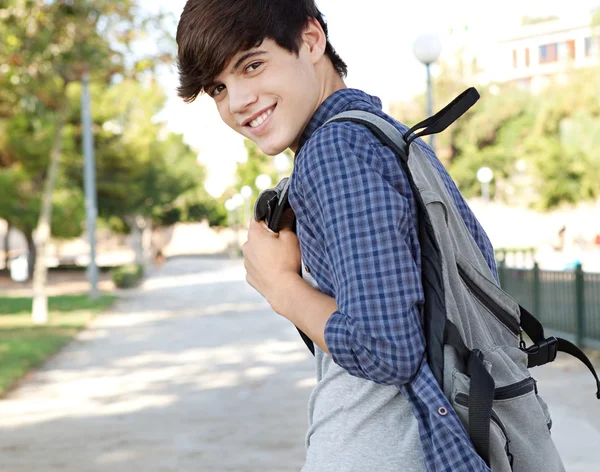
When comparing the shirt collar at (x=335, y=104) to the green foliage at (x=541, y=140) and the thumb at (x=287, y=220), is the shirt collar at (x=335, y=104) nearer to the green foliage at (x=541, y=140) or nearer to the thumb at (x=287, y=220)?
the thumb at (x=287, y=220)

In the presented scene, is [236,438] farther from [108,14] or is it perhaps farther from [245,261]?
[108,14]

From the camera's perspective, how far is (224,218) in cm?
6581

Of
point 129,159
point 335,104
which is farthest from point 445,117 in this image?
point 129,159

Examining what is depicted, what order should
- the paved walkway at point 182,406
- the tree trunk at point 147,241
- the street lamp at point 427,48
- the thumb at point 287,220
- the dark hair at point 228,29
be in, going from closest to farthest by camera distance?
1. the dark hair at point 228,29
2. the thumb at point 287,220
3. the paved walkway at point 182,406
4. the street lamp at point 427,48
5. the tree trunk at point 147,241

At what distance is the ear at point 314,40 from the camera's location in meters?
1.69

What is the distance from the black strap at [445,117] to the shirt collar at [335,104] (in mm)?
155

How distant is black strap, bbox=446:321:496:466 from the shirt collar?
0.44 m

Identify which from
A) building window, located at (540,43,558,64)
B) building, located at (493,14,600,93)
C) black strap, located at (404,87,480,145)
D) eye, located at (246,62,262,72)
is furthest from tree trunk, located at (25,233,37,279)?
building window, located at (540,43,558,64)

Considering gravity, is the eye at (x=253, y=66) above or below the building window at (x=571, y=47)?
below

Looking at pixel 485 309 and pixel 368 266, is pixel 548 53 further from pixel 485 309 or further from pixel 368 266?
pixel 368 266

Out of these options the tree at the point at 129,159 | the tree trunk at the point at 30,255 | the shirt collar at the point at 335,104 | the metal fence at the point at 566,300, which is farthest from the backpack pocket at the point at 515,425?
the tree trunk at the point at 30,255

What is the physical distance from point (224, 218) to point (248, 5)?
64.4 meters

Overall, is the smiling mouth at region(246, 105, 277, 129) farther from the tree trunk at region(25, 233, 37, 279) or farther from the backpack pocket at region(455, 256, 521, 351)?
the tree trunk at region(25, 233, 37, 279)

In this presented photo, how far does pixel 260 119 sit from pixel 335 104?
143 mm
